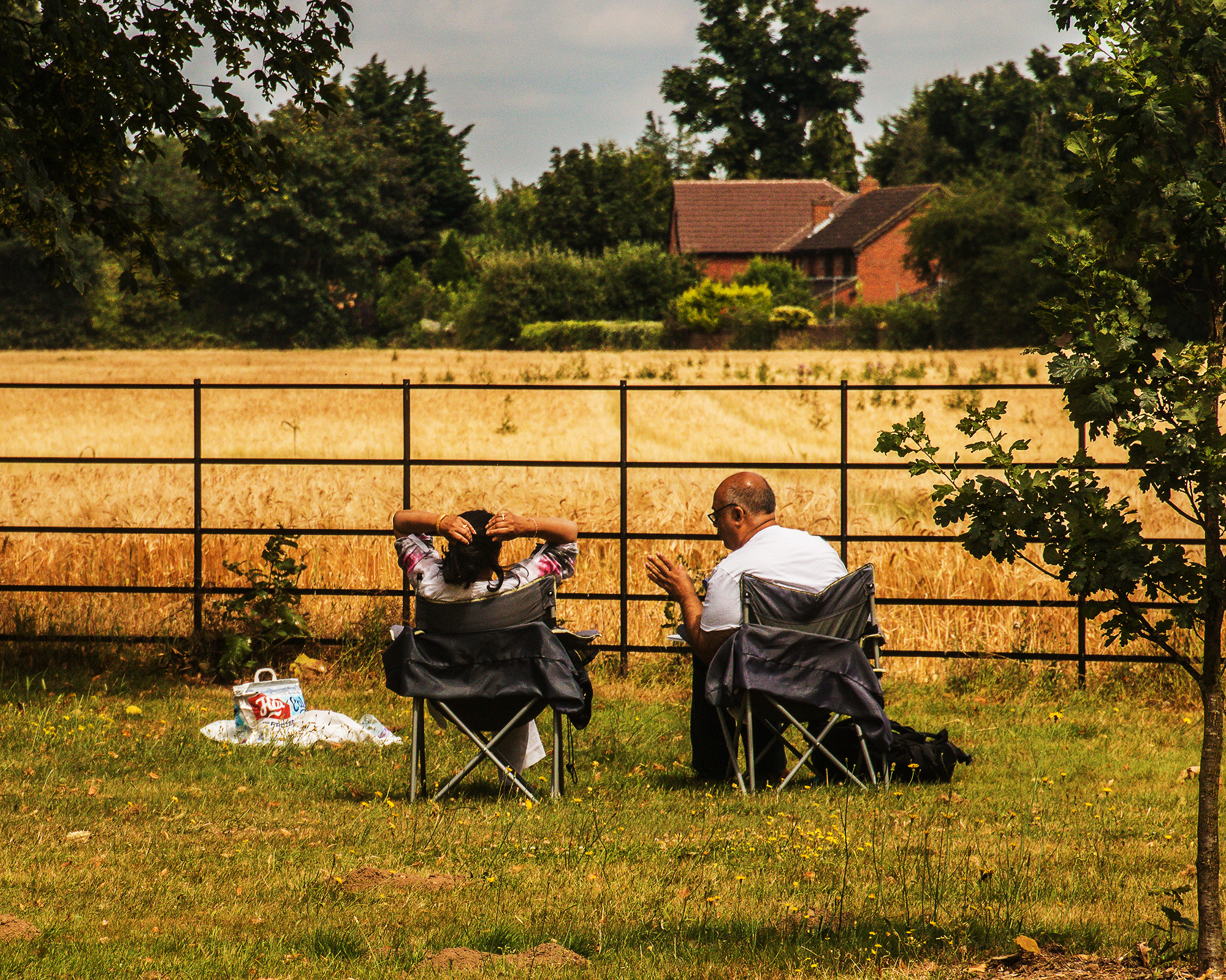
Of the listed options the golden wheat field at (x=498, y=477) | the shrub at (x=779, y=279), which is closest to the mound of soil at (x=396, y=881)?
the golden wheat field at (x=498, y=477)

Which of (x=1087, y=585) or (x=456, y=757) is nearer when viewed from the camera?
(x=1087, y=585)

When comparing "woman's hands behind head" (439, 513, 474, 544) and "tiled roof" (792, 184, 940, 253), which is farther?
"tiled roof" (792, 184, 940, 253)

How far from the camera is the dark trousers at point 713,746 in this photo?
6.22m

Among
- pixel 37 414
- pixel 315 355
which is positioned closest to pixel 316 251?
pixel 315 355

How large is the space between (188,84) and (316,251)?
5526cm

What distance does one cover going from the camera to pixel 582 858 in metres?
4.80

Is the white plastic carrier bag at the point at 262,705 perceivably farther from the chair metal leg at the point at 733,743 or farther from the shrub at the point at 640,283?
the shrub at the point at 640,283

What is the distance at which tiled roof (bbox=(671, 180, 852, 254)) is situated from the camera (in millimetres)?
71312

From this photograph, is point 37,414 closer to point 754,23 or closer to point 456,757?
point 456,757

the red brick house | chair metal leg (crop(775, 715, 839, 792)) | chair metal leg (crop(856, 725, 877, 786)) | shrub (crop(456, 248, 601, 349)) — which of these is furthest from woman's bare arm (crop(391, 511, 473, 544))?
the red brick house

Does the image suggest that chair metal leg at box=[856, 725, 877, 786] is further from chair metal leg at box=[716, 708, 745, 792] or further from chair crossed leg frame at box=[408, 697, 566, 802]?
chair crossed leg frame at box=[408, 697, 566, 802]

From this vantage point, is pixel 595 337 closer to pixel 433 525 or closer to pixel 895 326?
pixel 895 326

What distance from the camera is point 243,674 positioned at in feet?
28.6

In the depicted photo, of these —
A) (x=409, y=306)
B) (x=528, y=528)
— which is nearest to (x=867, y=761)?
(x=528, y=528)
